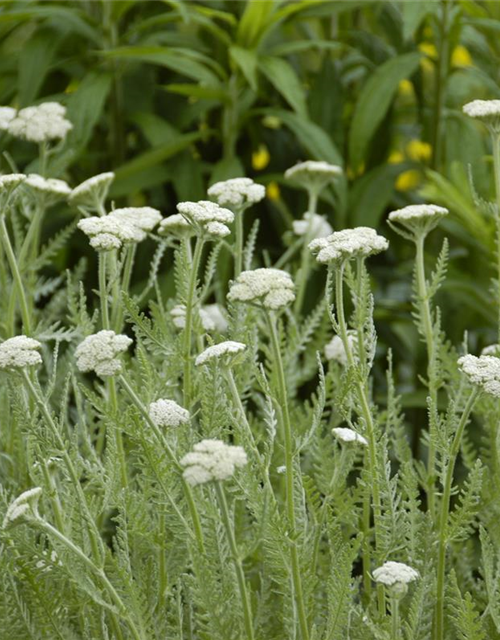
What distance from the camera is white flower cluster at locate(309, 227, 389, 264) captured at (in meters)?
0.59

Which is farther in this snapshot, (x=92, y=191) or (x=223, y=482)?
(x=92, y=191)

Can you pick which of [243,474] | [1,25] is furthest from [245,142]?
[243,474]

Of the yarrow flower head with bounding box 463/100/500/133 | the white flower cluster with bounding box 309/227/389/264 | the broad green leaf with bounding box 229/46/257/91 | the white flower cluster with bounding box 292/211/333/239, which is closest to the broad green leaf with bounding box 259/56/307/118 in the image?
the broad green leaf with bounding box 229/46/257/91

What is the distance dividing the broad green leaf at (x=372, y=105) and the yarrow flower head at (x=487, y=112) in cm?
43

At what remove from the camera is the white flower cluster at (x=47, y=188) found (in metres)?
0.82

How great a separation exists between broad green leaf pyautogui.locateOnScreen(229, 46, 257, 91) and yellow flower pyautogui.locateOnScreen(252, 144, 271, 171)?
23cm

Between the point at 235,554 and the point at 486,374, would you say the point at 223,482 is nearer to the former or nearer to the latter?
the point at 235,554

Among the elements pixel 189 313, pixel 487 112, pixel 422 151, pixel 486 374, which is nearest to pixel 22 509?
pixel 189 313

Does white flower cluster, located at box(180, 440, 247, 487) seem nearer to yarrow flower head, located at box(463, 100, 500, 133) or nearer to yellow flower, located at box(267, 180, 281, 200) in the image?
yarrow flower head, located at box(463, 100, 500, 133)

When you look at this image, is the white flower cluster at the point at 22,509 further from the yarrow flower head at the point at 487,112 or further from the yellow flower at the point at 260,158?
the yellow flower at the point at 260,158

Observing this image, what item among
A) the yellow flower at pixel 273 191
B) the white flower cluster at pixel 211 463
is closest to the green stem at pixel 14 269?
the white flower cluster at pixel 211 463

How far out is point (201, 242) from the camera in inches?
24.2

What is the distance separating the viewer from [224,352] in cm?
55

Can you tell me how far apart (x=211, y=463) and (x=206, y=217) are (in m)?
0.18
